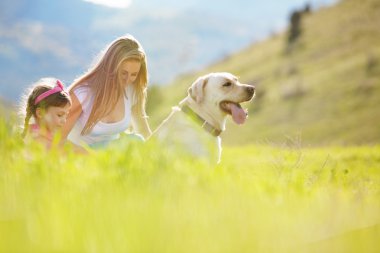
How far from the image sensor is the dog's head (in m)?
8.18

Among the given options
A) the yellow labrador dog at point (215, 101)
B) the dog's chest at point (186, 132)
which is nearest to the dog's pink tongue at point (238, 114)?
the yellow labrador dog at point (215, 101)

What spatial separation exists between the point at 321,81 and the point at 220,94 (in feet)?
150

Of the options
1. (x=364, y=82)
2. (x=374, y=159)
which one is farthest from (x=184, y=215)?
(x=364, y=82)

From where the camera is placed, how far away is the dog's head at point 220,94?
8.18 m

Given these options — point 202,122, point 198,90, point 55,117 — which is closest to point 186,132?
point 202,122

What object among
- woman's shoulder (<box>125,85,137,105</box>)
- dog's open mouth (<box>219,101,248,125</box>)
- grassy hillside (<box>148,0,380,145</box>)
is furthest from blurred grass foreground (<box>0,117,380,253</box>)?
grassy hillside (<box>148,0,380,145</box>)

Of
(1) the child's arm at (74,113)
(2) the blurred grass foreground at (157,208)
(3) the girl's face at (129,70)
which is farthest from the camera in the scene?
(3) the girl's face at (129,70)

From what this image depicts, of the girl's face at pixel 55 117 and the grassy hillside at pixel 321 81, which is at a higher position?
the grassy hillside at pixel 321 81

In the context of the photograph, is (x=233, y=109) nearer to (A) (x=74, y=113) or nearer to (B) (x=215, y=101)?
(B) (x=215, y=101)

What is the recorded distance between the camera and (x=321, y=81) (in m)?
52.8

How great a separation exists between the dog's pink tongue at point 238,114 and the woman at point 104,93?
1216mm

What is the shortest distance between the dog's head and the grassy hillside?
2741 centimetres

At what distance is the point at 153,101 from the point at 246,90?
242 ft

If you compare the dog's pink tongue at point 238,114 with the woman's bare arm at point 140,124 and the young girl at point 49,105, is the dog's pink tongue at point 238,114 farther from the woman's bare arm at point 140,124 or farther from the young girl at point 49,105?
the young girl at point 49,105
